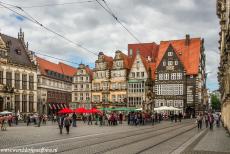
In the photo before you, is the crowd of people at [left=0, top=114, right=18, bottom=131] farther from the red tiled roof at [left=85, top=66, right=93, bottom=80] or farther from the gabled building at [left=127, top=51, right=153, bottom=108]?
the red tiled roof at [left=85, top=66, right=93, bottom=80]

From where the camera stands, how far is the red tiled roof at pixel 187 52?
7693 cm

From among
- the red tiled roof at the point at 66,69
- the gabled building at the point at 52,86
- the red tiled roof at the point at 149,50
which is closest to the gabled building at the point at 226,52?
the red tiled roof at the point at 149,50

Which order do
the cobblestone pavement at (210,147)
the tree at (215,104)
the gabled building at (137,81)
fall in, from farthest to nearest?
the tree at (215,104), the gabled building at (137,81), the cobblestone pavement at (210,147)

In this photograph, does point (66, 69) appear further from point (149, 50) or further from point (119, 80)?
point (119, 80)

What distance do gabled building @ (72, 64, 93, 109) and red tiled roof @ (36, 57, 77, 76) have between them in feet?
23.1

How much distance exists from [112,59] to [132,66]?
670cm

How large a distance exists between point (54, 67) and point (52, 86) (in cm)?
567

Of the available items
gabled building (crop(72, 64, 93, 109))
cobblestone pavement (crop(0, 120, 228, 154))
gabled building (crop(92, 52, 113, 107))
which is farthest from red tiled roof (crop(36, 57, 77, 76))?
cobblestone pavement (crop(0, 120, 228, 154))

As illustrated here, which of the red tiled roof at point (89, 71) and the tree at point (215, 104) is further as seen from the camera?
the tree at point (215, 104)

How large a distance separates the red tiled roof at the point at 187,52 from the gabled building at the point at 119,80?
6.90m

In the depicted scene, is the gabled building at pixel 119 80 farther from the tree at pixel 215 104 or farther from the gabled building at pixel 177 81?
the tree at pixel 215 104

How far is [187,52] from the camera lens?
80.1 metres

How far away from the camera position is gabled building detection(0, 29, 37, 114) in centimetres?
6569

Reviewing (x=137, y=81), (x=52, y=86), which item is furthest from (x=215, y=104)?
(x=137, y=81)
